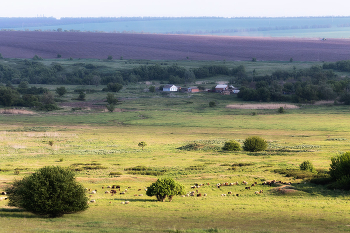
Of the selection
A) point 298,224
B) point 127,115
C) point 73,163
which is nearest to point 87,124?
point 127,115

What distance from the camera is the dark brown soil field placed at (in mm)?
156875

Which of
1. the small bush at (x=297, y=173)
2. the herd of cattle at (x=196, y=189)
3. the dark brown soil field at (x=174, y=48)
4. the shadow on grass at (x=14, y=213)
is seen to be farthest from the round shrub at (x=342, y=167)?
the dark brown soil field at (x=174, y=48)

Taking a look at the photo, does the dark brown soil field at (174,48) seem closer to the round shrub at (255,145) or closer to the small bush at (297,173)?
the round shrub at (255,145)

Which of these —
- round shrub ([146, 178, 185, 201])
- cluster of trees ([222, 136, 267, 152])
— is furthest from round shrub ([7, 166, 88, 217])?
cluster of trees ([222, 136, 267, 152])

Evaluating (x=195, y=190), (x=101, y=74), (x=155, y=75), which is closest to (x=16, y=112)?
(x=195, y=190)

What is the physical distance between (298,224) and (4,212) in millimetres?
12212

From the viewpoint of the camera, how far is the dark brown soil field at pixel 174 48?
157 m

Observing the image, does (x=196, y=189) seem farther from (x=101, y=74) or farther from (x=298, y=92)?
(x=101, y=74)

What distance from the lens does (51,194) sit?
18062mm

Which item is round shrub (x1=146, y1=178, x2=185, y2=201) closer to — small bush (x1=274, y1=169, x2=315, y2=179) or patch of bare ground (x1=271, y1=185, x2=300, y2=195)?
patch of bare ground (x1=271, y1=185, x2=300, y2=195)

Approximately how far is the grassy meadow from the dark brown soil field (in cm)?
7341

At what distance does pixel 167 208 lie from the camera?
20672 mm

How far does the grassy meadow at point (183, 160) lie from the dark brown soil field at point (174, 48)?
241ft

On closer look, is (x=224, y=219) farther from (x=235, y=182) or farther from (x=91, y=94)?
(x=91, y=94)
